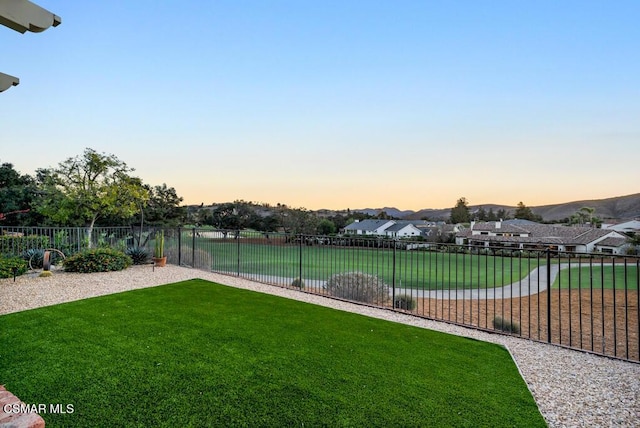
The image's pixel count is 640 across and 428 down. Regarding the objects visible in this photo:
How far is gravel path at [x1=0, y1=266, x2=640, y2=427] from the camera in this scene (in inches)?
105

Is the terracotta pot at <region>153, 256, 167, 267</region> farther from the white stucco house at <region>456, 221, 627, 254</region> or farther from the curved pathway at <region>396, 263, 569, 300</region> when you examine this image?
the white stucco house at <region>456, 221, 627, 254</region>

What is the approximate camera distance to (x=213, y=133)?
10.8 m

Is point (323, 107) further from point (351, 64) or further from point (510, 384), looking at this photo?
point (510, 384)

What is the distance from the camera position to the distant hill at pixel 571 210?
127ft

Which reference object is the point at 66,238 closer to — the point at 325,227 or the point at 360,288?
the point at 360,288

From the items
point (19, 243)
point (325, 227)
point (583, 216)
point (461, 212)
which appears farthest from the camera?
point (461, 212)

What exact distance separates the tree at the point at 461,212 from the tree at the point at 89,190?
64.7 m

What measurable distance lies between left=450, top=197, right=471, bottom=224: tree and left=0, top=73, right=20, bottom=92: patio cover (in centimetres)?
7034

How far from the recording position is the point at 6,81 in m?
2.02

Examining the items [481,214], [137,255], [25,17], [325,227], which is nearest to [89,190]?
[137,255]

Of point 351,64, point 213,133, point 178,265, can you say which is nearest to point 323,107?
point 351,64

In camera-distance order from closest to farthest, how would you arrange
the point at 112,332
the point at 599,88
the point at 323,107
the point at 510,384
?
the point at 510,384
the point at 112,332
the point at 599,88
the point at 323,107

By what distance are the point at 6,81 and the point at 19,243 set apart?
34.9ft

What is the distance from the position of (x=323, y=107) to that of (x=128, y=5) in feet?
18.8
